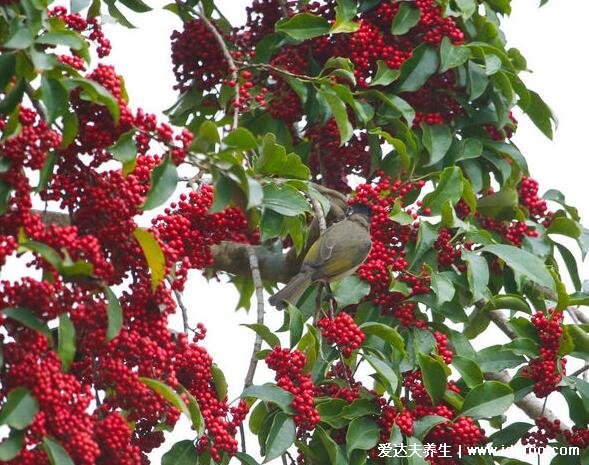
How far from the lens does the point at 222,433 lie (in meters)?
3.54

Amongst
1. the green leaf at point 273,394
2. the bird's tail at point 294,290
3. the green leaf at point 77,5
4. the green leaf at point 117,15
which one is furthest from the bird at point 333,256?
the green leaf at point 77,5

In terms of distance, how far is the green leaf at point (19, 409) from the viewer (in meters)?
2.61

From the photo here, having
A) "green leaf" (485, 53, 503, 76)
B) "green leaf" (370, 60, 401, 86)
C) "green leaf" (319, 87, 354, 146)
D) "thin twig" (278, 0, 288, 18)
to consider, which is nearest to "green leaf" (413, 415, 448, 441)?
"green leaf" (319, 87, 354, 146)

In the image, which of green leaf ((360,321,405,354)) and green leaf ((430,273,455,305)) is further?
green leaf ((430,273,455,305))

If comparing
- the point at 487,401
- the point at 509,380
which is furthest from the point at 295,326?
the point at 509,380

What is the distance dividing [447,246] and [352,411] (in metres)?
0.84

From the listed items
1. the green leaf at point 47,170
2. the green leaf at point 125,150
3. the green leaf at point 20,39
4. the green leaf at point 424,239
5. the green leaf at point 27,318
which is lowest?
the green leaf at point 27,318

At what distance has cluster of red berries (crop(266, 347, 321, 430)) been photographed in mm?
3701

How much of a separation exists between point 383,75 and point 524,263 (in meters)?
0.91

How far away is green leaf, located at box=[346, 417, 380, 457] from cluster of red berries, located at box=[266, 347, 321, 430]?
0.12 m

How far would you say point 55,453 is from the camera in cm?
264

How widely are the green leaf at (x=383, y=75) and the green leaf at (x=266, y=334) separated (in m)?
1.17

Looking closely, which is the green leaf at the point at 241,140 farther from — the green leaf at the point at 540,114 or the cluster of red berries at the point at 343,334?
the green leaf at the point at 540,114

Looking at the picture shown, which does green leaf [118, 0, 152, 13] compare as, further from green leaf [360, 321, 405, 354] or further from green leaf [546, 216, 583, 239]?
green leaf [546, 216, 583, 239]
